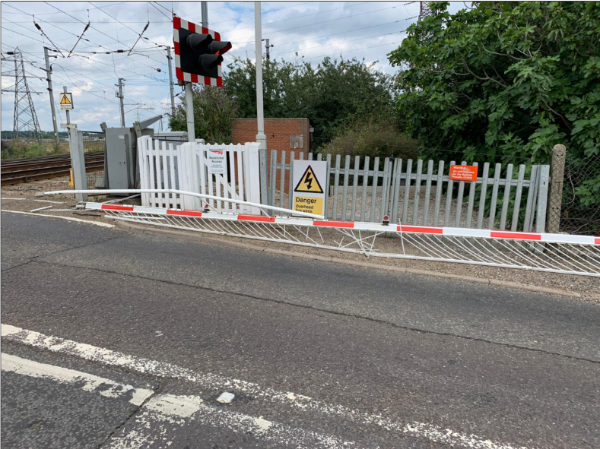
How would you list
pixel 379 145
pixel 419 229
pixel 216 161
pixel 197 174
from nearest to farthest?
pixel 419 229 < pixel 216 161 < pixel 197 174 < pixel 379 145

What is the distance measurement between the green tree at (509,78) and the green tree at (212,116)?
964 centimetres

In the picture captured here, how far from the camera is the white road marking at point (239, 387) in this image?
8.52 ft

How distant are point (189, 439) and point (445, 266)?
15.6ft

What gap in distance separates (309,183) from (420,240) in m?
A: 2.27

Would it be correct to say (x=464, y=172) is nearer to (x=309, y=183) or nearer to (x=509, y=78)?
(x=309, y=183)

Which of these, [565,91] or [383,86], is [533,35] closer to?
[565,91]

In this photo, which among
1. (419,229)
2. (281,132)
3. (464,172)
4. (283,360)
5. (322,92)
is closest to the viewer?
(283,360)

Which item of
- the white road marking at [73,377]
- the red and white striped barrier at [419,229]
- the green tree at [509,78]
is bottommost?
the white road marking at [73,377]

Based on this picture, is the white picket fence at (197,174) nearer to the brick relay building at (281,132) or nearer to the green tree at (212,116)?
the brick relay building at (281,132)

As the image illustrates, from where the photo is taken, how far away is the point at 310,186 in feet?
25.1

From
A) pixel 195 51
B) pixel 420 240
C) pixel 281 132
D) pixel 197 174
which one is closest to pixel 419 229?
pixel 420 240

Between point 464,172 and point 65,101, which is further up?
point 65,101

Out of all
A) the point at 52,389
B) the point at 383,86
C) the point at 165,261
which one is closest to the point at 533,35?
the point at 165,261

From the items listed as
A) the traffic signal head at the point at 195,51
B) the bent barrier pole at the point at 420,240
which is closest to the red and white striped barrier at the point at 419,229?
the bent barrier pole at the point at 420,240
